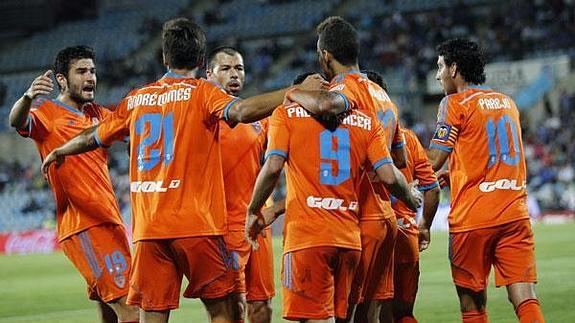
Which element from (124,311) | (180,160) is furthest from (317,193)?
(124,311)

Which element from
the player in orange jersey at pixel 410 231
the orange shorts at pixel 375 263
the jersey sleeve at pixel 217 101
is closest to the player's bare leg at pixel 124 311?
the orange shorts at pixel 375 263

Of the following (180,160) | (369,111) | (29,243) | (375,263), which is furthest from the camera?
(29,243)

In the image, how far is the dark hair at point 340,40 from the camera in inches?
250

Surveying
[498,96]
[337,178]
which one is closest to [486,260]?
[498,96]

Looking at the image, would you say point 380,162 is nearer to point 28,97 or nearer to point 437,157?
point 437,157

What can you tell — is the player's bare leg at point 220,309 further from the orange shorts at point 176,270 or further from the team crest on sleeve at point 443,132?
the team crest on sleeve at point 443,132

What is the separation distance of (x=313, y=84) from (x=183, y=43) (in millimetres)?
859

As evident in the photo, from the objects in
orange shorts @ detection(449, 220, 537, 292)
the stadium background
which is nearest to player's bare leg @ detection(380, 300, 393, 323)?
orange shorts @ detection(449, 220, 537, 292)

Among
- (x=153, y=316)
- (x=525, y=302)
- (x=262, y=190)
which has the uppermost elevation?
(x=262, y=190)

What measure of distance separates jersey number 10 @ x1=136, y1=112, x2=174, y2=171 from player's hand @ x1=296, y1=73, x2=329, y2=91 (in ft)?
2.80

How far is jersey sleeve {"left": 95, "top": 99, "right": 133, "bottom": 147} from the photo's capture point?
6465mm

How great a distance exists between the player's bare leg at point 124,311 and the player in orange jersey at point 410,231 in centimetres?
206

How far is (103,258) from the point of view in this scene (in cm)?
751

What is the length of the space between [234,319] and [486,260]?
2133 millimetres
